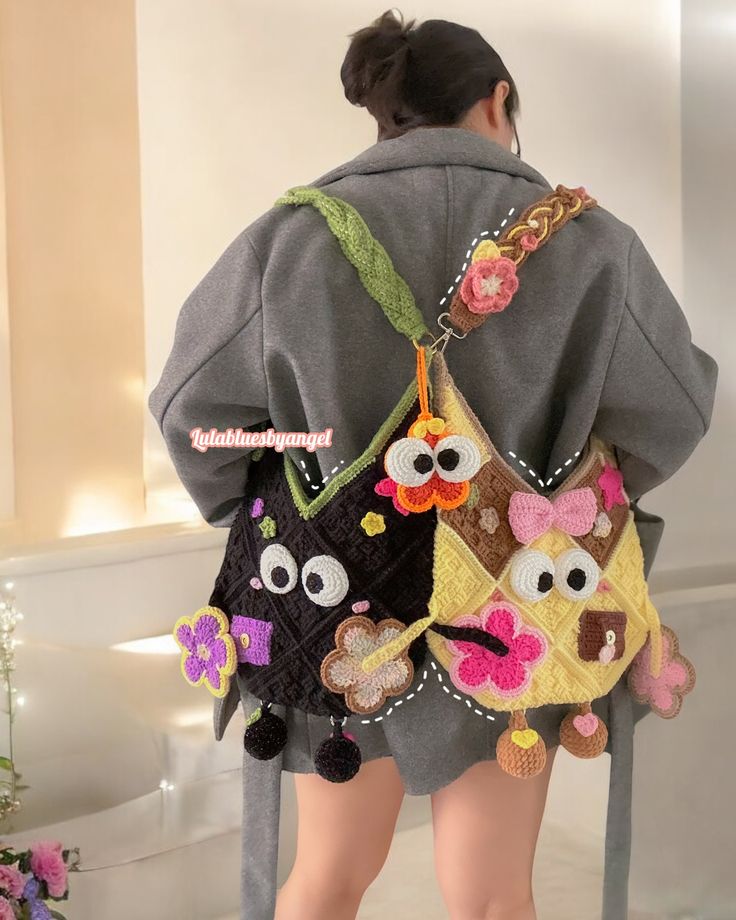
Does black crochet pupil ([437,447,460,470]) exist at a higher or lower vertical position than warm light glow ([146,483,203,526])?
higher

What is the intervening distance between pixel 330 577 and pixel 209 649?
0.21 m

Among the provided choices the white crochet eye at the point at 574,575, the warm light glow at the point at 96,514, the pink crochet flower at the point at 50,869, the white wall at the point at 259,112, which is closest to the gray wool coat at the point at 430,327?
the white crochet eye at the point at 574,575

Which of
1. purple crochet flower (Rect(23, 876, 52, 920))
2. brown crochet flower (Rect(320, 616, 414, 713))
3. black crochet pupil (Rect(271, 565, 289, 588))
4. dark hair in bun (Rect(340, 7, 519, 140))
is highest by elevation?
dark hair in bun (Rect(340, 7, 519, 140))

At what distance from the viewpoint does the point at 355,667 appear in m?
1.14

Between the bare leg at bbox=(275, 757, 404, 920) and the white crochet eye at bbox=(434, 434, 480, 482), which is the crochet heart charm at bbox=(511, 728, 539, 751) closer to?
the bare leg at bbox=(275, 757, 404, 920)

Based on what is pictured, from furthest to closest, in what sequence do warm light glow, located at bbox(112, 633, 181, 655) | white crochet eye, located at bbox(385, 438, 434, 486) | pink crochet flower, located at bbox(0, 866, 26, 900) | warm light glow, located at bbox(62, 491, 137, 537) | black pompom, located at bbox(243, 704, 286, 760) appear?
warm light glow, located at bbox(62, 491, 137, 537) → warm light glow, located at bbox(112, 633, 181, 655) → pink crochet flower, located at bbox(0, 866, 26, 900) → black pompom, located at bbox(243, 704, 286, 760) → white crochet eye, located at bbox(385, 438, 434, 486)

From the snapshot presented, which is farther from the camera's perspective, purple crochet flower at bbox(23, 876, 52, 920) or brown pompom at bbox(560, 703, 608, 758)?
purple crochet flower at bbox(23, 876, 52, 920)

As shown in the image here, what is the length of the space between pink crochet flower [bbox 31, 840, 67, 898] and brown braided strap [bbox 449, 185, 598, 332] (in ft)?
3.49

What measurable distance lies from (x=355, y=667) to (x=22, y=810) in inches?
40.8

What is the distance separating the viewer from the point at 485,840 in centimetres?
120

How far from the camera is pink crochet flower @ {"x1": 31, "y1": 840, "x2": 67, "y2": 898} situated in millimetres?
1622

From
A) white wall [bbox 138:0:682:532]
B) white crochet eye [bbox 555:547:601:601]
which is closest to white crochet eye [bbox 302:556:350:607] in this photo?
white crochet eye [bbox 555:547:601:601]

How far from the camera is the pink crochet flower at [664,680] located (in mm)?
1292

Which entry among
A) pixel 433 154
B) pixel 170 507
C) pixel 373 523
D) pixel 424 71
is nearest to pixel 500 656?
pixel 373 523
